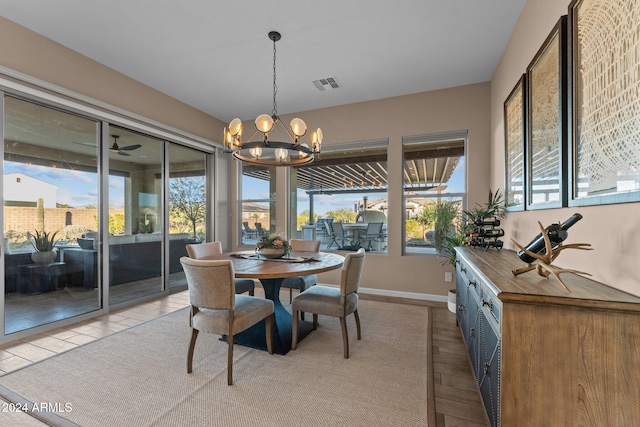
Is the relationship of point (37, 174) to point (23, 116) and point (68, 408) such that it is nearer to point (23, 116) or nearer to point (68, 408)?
point (23, 116)

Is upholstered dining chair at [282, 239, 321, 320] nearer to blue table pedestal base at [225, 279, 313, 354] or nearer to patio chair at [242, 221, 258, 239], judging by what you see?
blue table pedestal base at [225, 279, 313, 354]

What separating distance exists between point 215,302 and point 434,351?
1995 millimetres

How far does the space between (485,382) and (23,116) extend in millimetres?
4605

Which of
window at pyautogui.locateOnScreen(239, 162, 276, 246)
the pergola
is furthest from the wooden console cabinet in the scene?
window at pyautogui.locateOnScreen(239, 162, 276, 246)

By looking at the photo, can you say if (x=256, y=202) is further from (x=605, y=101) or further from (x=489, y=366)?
(x=605, y=101)

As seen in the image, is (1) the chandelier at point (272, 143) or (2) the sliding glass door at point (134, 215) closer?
(1) the chandelier at point (272, 143)

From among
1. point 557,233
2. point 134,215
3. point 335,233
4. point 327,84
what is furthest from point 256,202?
point 557,233

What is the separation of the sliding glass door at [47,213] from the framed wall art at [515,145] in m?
4.66

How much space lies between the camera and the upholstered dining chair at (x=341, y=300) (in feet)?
7.98

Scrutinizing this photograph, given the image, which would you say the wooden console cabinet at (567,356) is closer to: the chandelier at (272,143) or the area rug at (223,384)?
the area rug at (223,384)

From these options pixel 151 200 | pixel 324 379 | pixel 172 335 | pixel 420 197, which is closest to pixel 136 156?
pixel 151 200

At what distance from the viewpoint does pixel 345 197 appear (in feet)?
15.8

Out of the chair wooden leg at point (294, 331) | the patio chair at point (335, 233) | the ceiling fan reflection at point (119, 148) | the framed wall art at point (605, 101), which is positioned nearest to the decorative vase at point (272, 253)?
the chair wooden leg at point (294, 331)

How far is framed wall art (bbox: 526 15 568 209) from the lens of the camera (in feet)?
5.47
